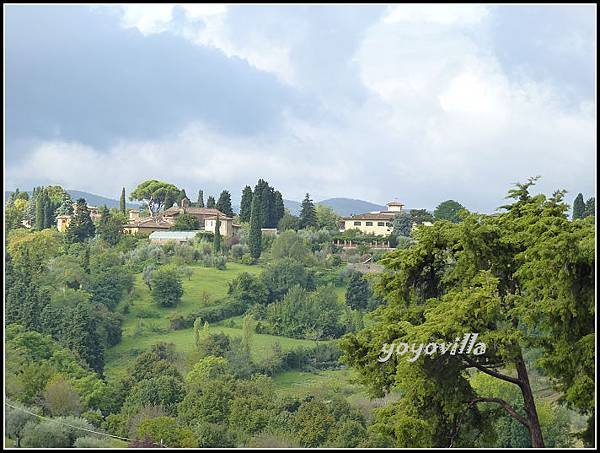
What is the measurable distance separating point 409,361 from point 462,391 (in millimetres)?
829

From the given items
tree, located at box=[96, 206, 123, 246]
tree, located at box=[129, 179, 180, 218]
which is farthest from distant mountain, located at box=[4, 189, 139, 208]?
tree, located at box=[96, 206, 123, 246]

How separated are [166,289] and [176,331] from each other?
7.30 feet

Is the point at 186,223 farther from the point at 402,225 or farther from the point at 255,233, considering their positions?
the point at 402,225

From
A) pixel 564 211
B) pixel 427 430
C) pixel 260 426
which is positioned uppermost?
pixel 564 211

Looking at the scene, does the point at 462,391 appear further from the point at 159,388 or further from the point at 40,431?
the point at 159,388

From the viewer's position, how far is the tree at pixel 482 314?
20.5 ft

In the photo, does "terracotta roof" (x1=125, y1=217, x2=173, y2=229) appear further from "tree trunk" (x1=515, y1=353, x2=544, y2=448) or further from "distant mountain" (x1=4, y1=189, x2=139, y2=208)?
"tree trunk" (x1=515, y1=353, x2=544, y2=448)

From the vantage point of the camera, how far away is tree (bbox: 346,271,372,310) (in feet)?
89.7

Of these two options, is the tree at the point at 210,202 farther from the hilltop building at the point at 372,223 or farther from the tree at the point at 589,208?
the tree at the point at 589,208

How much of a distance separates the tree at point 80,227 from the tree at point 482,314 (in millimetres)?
27730

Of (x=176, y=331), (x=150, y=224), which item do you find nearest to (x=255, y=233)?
(x=150, y=224)

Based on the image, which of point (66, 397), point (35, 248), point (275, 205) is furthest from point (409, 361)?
point (275, 205)

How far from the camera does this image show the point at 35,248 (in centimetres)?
3047

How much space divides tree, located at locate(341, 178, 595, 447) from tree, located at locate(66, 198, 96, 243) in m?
27.7
